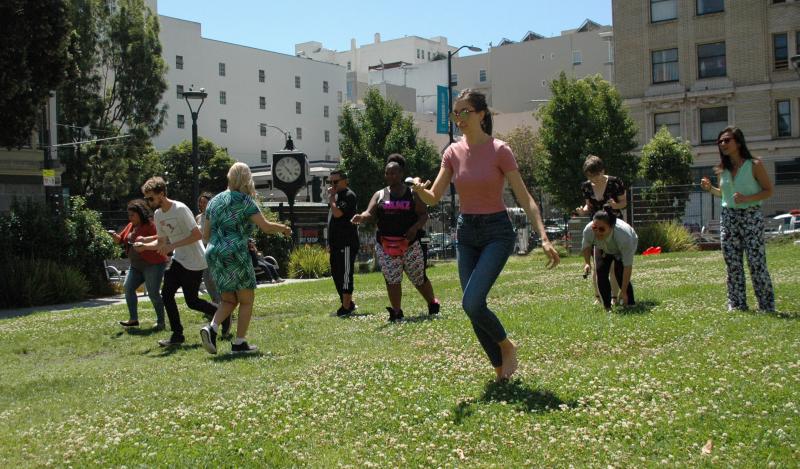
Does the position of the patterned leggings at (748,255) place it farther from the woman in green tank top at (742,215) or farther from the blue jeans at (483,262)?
the blue jeans at (483,262)

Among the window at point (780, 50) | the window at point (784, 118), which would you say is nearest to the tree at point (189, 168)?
the window at point (784, 118)

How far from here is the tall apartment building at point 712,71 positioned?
143ft

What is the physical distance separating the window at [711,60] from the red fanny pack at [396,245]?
39.9m

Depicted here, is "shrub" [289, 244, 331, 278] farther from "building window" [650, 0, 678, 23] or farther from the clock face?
"building window" [650, 0, 678, 23]

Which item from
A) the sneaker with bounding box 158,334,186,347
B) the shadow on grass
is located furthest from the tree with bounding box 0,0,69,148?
the shadow on grass

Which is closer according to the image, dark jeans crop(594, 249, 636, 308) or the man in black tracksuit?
dark jeans crop(594, 249, 636, 308)

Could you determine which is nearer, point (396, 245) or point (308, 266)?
point (396, 245)

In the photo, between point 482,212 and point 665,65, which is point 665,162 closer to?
point 665,65

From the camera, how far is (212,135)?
78438 mm

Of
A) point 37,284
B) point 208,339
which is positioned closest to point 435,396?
point 208,339

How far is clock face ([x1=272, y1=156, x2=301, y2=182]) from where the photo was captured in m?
26.6

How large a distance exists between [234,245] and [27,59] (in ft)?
45.1

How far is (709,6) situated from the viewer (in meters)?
45.2

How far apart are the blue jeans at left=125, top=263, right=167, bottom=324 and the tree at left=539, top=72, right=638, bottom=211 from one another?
29511mm
